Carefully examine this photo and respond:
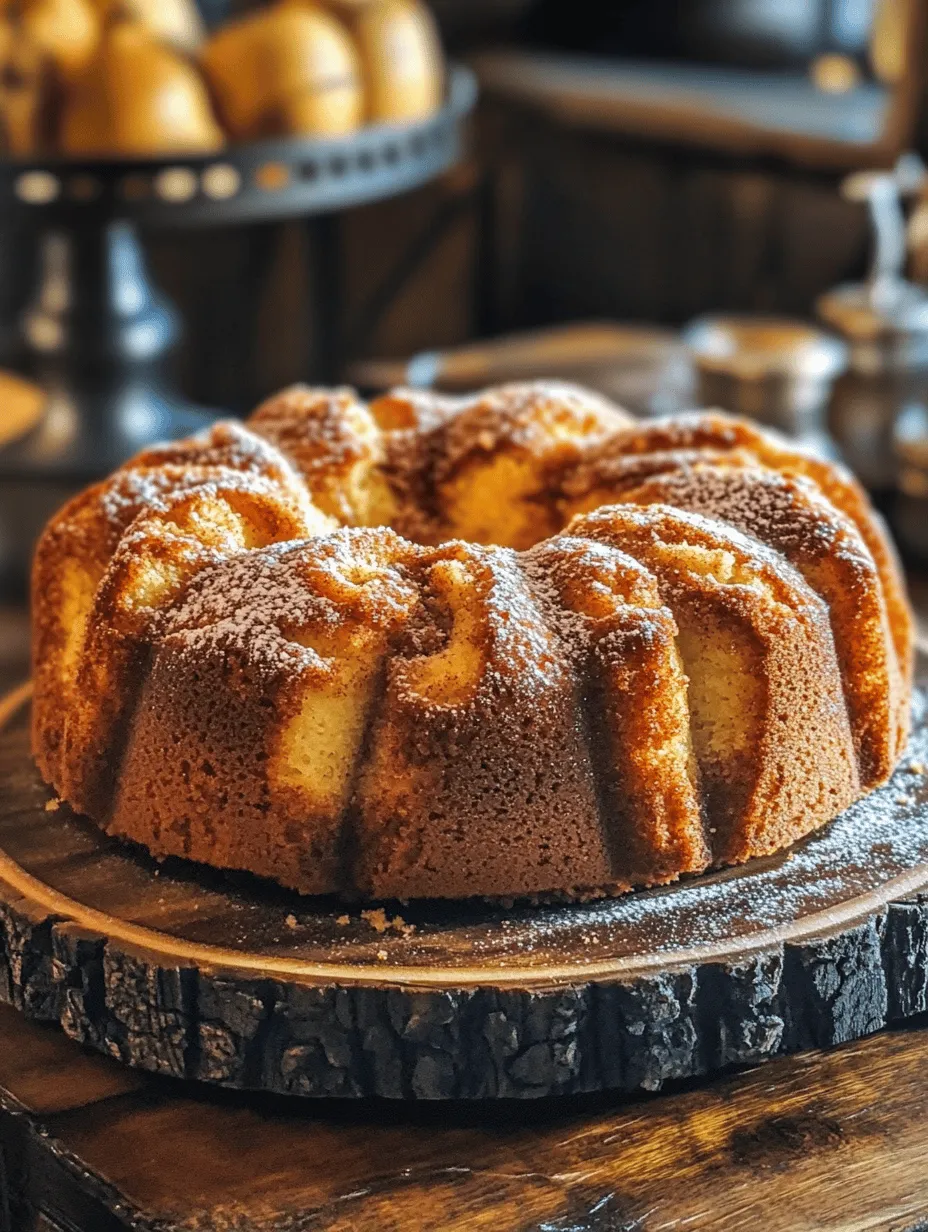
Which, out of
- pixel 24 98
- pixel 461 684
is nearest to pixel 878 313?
pixel 24 98

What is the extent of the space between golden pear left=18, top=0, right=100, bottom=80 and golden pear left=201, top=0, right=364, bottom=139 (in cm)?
14

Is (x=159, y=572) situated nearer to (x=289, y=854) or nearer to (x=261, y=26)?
(x=289, y=854)

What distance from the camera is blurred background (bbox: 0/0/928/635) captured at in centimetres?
185

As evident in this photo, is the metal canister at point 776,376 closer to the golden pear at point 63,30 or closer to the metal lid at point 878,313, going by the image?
the metal lid at point 878,313

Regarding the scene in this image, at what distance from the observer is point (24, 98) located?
1.84 meters

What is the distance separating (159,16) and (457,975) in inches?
62.5

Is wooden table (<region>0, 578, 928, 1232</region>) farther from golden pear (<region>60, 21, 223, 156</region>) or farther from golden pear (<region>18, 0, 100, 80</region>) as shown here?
golden pear (<region>18, 0, 100, 80</region>)

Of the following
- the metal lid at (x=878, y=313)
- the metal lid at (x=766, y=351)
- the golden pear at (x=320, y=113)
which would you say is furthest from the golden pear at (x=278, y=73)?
the metal lid at (x=878, y=313)

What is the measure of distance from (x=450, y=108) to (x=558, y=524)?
1064mm

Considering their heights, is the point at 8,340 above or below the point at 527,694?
below

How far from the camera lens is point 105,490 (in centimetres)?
107

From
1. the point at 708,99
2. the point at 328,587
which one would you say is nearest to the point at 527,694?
the point at 328,587

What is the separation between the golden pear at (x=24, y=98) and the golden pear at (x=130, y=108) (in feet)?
0.08

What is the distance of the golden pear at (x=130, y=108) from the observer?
1.83m
